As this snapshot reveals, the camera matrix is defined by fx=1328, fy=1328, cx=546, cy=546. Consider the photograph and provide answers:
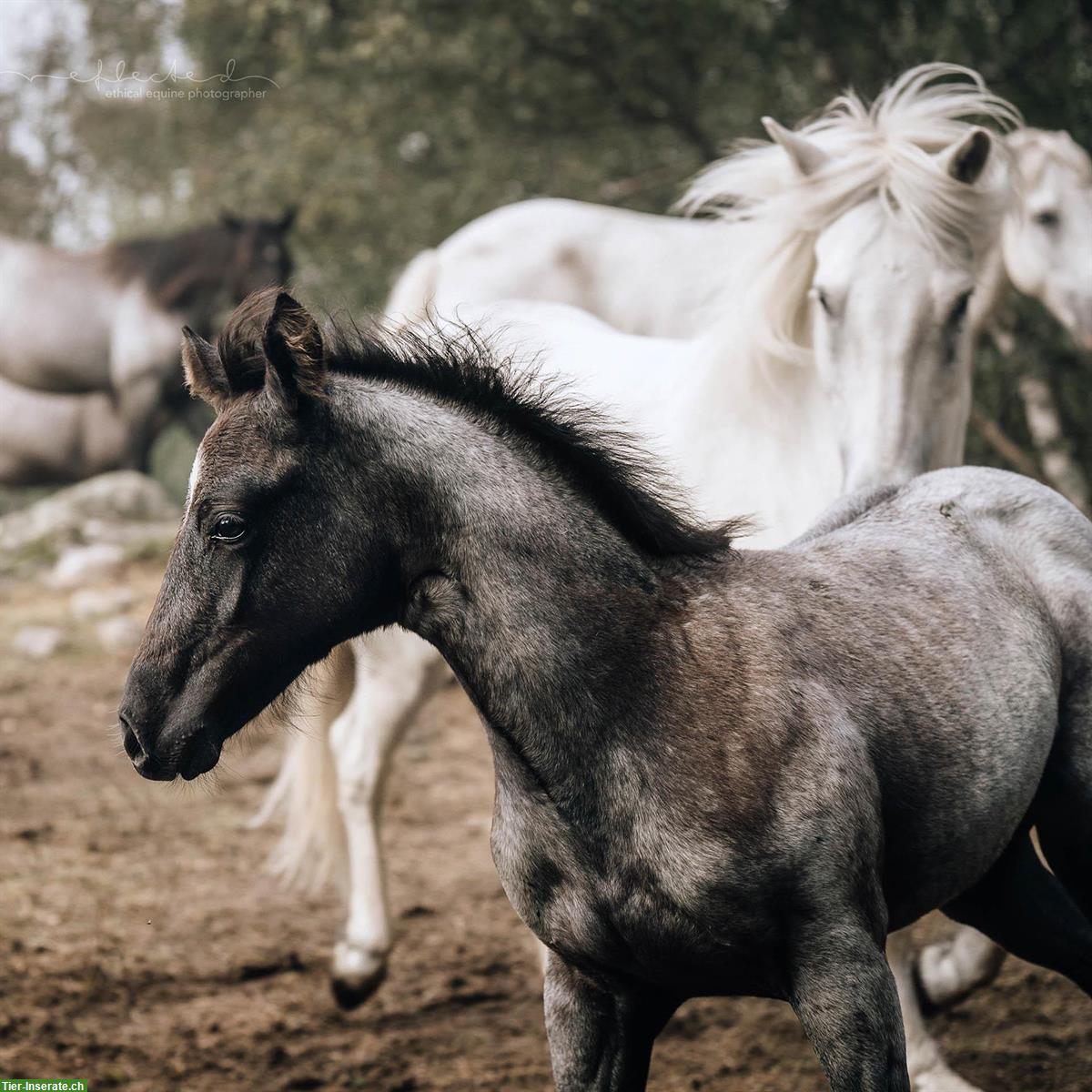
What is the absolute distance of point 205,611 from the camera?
204cm

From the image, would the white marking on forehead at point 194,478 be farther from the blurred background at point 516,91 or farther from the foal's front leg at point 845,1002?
the blurred background at point 516,91

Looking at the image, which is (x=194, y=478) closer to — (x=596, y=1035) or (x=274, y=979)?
(x=596, y=1035)

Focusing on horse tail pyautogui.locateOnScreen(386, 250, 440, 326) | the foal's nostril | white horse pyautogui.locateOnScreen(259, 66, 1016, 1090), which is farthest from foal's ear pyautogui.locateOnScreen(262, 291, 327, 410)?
horse tail pyautogui.locateOnScreen(386, 250, 440, 326)

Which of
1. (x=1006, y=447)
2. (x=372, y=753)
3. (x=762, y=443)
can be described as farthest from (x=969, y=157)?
(x=1006, y=447)

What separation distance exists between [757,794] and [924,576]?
25.2 inches

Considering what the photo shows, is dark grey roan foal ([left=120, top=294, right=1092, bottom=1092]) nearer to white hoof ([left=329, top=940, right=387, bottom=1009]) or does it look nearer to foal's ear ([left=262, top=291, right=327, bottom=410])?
foal's ear ([left=262, top=291, right=327, bottom=410])

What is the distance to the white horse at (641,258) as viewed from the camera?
5902 millimetres

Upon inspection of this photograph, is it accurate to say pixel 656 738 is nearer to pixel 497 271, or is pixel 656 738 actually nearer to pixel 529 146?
pixel 497 271

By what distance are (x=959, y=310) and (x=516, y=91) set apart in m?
5.93

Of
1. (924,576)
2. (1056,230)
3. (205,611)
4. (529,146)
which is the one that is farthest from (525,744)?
(529,146)

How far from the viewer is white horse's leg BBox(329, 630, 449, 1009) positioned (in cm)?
435

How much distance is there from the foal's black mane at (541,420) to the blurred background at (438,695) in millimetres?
537

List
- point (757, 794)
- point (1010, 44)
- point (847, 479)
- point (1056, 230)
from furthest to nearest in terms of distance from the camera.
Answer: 1. point (1010, 44)
2. point (1056, 230)
3. point (847, 479)
4. point (757, 794)

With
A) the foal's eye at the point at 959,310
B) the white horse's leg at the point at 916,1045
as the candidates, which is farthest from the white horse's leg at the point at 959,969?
the foal's eye at the point at 959,310
